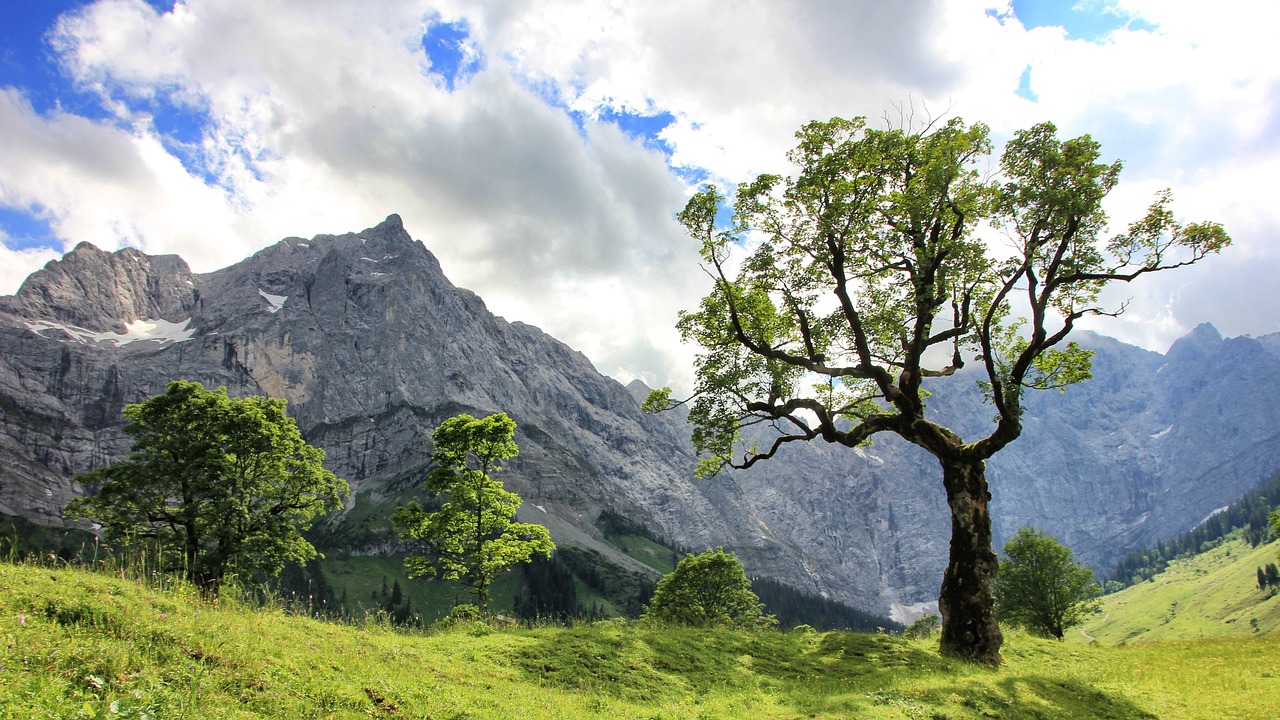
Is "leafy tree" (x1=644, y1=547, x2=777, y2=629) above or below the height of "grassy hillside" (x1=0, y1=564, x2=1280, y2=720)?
below

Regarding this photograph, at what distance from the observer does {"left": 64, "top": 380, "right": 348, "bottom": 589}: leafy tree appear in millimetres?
30266

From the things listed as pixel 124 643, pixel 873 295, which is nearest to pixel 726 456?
pixel 873 295

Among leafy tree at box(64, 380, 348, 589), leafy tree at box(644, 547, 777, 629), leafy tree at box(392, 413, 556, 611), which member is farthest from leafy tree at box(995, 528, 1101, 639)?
leafy tree at box(64, 380, 348, 589)

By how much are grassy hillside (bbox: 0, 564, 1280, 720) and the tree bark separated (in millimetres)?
956

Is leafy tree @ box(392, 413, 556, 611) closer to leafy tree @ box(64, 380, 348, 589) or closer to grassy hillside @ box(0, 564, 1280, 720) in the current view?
leafy tree @ box(64, 380, 348, 589)

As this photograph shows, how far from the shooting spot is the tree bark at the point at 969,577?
1858 centimetres

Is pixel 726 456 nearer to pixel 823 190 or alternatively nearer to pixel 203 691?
pixel 823 190

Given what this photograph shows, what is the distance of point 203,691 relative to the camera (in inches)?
316

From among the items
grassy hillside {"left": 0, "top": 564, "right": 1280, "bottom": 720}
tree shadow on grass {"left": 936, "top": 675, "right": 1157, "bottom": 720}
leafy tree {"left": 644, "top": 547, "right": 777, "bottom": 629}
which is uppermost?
grassy hillside {"left": 0, "top": 564, "right": 1280, "bottom": 720}

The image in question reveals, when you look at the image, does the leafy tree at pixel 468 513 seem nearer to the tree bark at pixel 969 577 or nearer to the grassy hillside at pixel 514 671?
the grassy hillside at pixel 514 671

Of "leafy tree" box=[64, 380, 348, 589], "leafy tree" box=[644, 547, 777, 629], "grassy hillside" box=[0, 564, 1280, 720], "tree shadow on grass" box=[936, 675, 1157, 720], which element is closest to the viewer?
"grassy hillside" box=[0, 564, 1280, 720]

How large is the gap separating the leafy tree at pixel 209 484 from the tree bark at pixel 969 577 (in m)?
30.8

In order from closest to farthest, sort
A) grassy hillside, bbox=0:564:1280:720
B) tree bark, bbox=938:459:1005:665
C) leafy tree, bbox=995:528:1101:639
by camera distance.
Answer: grassy hillside, bbox=0:564:1280:720
tree bark, bbox=938:459:1005:665
leafy tree, bbox=995:528:1101:639

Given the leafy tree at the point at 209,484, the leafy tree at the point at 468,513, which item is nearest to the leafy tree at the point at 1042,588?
the leafy tree at the point at 468,513
